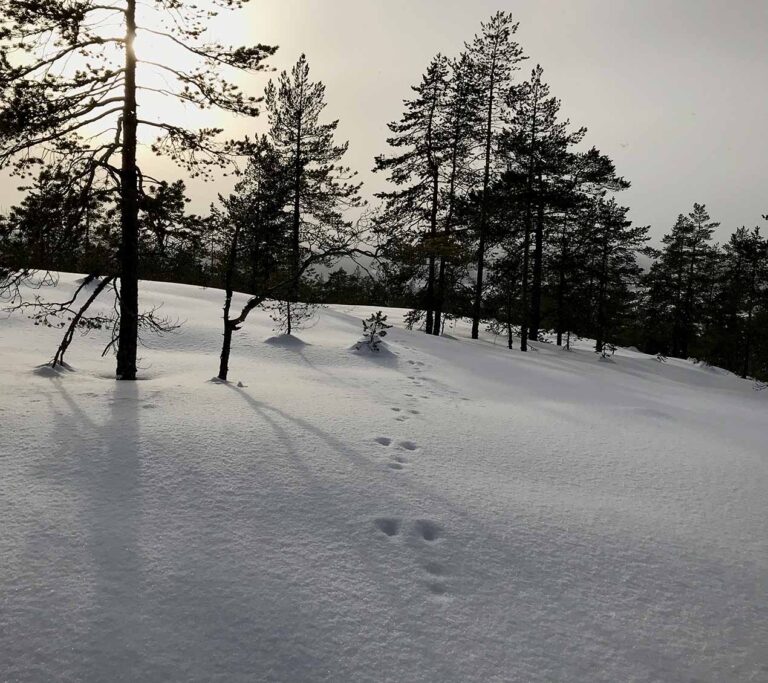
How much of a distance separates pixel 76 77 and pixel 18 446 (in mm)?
5716

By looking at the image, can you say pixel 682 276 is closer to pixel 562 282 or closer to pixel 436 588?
pixel 562 282

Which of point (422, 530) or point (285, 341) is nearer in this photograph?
point (422, 530)

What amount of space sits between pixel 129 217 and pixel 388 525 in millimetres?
6584

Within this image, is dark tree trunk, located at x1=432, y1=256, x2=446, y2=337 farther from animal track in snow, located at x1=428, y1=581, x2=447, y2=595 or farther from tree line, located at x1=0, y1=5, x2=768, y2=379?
animal track in snow, located at x1=428, y1=581, x2=447, y2=595

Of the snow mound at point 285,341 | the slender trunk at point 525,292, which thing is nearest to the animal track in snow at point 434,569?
the snow mound at point 285,341

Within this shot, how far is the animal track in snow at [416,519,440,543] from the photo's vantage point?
119 inches

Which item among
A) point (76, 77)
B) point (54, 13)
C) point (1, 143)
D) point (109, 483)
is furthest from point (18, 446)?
point (54, 13)

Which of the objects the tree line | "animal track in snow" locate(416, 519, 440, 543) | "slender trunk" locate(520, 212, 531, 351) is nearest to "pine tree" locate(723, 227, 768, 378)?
the tree line

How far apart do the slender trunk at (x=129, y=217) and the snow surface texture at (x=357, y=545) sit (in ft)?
4.10

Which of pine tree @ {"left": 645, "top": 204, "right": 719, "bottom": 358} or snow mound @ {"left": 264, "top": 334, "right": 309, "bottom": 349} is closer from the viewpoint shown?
snow mound @ {"left": 264, "top": 334, "right": 309, "bottom": 349}

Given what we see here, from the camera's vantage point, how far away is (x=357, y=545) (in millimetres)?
2822

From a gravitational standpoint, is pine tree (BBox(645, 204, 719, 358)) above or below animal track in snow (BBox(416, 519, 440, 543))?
above

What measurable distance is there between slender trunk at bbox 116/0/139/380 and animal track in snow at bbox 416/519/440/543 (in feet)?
19.7

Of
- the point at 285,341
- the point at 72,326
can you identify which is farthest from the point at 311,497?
the point at 285,341
